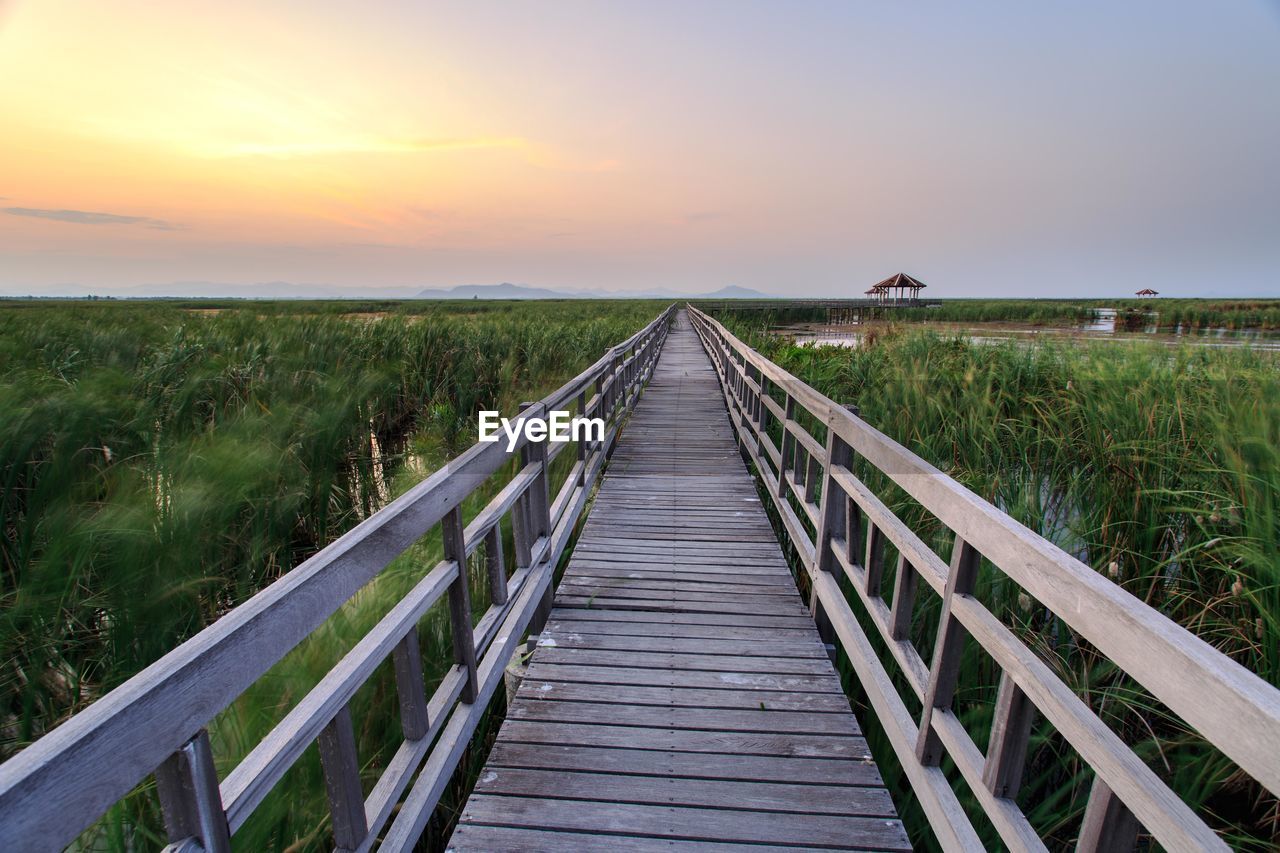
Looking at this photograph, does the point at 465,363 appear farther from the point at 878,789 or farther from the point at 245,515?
the point at 878,789

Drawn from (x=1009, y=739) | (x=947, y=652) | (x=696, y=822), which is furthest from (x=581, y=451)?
(x=1009, y=739)

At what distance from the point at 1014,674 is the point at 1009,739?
0.17m

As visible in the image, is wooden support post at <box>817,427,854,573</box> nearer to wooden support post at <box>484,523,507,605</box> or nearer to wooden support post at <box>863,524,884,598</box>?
wooden support post at <box>863,524,884,598</box>

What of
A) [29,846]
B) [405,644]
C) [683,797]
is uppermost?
[29,846]

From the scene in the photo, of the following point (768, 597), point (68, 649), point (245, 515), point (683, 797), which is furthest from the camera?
point (245, 515)

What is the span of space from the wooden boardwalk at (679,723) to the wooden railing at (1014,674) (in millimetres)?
288

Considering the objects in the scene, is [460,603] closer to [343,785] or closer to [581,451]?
[343,785]

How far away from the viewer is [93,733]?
2.44ft

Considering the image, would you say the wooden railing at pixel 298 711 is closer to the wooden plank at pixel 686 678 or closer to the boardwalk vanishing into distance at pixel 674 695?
the boardwalk vanishing into distance at pixel 674 695

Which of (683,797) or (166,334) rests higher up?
(166,334)

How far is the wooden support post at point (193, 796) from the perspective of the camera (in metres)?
0.93

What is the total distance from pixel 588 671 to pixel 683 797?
0.85m

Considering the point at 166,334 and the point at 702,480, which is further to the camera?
the point at 166,334

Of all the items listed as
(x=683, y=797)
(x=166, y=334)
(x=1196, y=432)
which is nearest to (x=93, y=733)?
(x=683, y=797)
